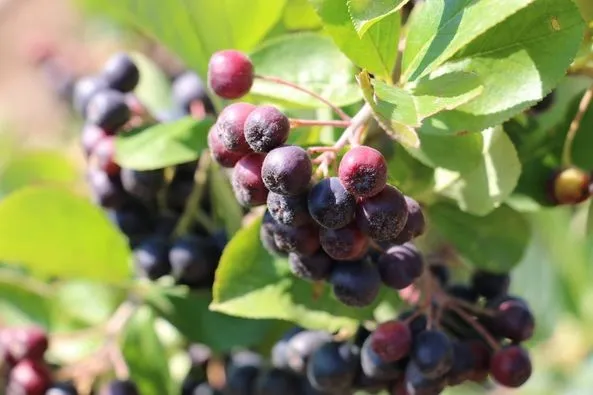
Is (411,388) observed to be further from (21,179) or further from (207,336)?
(21,179)

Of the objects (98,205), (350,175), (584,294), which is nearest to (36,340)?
(98,205)

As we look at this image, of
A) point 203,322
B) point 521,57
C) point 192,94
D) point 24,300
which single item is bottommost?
point 24,300

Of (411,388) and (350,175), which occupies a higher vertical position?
(350,175)

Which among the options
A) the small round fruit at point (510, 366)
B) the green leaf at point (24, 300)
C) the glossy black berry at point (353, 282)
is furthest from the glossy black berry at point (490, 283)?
the green leaf at point (24, 300)

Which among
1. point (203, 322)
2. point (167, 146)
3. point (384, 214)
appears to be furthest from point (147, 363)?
point (384, 214)

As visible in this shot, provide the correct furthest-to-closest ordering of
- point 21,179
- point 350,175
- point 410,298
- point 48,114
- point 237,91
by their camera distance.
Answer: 1. point 48,114
2. point 21,179
3. point 410,298
4. point 237,91
5. point 350,175

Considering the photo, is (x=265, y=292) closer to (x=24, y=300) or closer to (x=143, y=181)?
(x=143, y=181)
